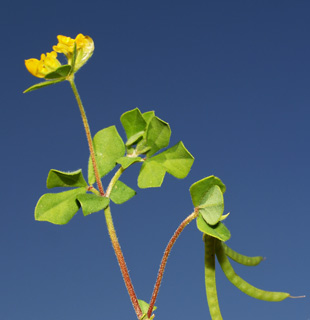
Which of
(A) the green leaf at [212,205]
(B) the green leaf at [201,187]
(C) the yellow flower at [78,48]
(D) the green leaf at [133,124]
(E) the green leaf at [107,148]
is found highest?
(C) the yellow flower at [78,48]

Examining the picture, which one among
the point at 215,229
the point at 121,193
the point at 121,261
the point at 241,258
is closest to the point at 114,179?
the point at 121,193

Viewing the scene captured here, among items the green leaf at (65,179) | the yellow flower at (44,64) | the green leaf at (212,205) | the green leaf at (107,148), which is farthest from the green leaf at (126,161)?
the yellow flower at (44,64)

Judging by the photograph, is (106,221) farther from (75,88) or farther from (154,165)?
(75,88)

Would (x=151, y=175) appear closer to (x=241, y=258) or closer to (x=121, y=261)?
(x=121, y=261)

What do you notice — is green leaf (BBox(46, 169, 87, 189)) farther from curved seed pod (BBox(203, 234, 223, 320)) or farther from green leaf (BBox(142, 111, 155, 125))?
curved seed pod (BBox(203, 234, 223, 320))

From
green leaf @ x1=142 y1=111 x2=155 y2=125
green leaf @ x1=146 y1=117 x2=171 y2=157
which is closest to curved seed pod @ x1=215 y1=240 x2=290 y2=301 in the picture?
green leaf @ x1=146 y1=117 x2=171 y2=157

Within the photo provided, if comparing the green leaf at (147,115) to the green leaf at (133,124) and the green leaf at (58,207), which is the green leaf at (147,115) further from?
the green leaf at (58,207)
